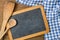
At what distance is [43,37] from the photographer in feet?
3.14

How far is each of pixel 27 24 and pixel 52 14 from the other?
0.16 metres

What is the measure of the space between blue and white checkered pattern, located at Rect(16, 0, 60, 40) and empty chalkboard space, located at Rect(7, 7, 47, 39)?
0.14 feet

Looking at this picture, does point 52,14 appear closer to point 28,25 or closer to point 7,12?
point 28,25

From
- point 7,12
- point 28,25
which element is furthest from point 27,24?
point 7,12

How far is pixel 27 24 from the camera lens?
95cm

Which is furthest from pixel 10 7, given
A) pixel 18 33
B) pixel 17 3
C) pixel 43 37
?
pixel 43 37

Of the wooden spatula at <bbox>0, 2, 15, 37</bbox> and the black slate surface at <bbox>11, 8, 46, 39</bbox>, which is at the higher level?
the wooden spatula at <bbox>0, 2, 15, 37</bbox>

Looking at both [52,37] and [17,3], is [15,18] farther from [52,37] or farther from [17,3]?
[52,37]

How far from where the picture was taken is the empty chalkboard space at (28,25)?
3.10ft

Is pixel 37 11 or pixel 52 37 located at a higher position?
pixel 37 11

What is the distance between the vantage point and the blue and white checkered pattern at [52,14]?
948 mm

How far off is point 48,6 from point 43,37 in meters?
0.19

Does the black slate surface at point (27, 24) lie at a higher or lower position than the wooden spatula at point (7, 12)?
lower

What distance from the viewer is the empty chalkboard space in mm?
944
